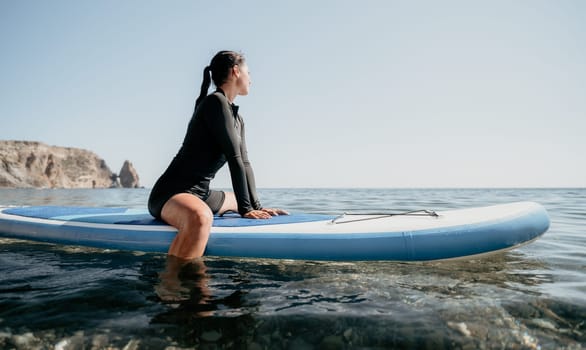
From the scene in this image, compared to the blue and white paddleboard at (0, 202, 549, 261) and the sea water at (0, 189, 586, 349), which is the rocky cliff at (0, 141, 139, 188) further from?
the sea water at (0, 189, 586, 349)

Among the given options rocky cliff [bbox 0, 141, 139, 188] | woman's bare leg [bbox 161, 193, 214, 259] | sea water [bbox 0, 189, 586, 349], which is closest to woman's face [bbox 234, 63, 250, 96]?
woman's bare leg [bbox 161, 193, 214, 259]

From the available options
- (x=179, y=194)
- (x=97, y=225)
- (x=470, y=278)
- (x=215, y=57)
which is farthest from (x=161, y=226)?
(x=470, y=278)

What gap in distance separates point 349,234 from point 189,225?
4.31 ft

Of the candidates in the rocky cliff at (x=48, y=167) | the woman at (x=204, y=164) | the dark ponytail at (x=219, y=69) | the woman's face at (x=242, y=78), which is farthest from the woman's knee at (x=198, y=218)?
the rocky cliff at (x=48, y=167)

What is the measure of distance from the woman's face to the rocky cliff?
255ft

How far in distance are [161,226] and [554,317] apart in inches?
115

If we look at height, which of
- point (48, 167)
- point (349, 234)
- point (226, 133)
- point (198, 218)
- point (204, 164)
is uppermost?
point (48, 167)

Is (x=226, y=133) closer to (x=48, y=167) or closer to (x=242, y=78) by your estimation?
(x=242, y=78)

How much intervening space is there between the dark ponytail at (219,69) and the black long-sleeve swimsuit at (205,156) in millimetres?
133

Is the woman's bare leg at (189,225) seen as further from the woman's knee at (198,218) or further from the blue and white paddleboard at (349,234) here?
the blue and white paddleboard at (349,234)

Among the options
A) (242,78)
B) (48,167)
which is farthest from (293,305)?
(48,167)

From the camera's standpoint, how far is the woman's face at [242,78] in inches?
127

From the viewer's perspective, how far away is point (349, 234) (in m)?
2.86

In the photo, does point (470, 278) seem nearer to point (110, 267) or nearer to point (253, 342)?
point (253, 342)
